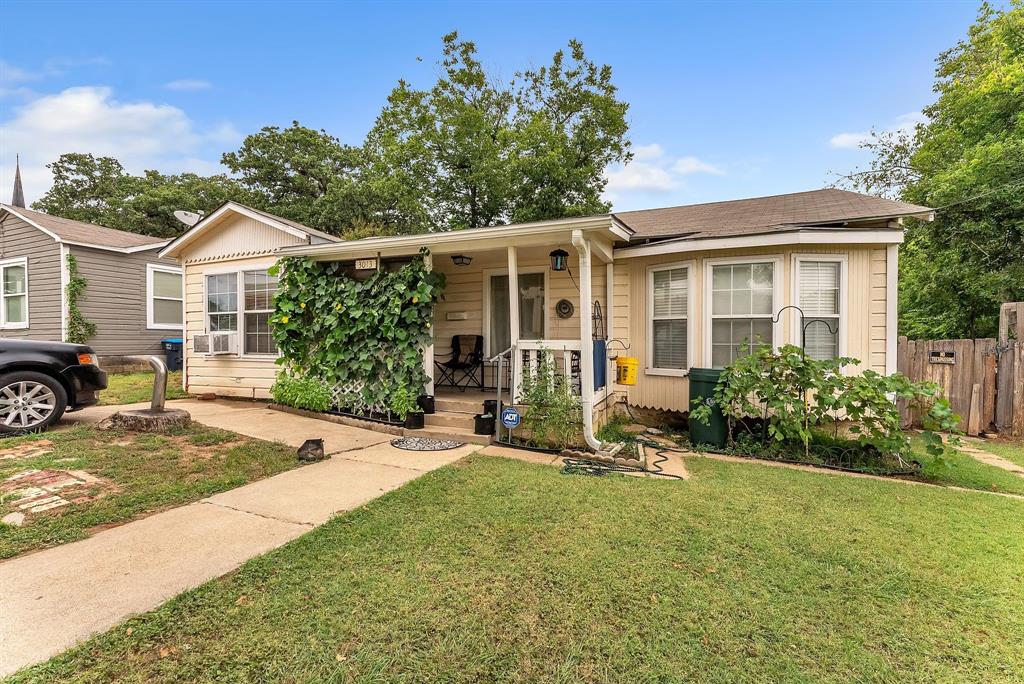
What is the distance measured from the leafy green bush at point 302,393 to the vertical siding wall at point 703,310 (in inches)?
169

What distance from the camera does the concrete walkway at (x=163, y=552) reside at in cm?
188

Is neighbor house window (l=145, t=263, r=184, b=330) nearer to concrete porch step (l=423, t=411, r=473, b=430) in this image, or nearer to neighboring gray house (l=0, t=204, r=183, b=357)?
neighboring gray house (l=0, t=204, r=183, b=357)

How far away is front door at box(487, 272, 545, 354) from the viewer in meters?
7.05

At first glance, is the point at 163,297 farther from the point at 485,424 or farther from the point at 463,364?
the point at 485,424

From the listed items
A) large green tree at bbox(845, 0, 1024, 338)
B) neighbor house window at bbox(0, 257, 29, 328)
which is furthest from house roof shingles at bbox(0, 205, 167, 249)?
large green tree at bbox(845, 0, 1024, 338)

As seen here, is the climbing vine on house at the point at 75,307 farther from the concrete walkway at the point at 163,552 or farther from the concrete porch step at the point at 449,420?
the concrete walkway at the point at 163,552

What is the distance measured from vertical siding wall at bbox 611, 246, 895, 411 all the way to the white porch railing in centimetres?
161

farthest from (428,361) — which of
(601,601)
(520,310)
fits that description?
(601,601)

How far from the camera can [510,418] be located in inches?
198

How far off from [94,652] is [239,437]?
3752mm

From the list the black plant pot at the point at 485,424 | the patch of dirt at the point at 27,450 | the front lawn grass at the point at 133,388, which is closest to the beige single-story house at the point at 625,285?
the black plant pot at the point at 485,424

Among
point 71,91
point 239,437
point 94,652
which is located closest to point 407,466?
point 239,437

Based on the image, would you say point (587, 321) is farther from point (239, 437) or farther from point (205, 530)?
point (239, 437)

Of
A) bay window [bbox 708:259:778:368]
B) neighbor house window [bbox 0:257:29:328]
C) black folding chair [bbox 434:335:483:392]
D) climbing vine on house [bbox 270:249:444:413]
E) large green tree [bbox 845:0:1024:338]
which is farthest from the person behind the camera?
neighbor house window [bbox 0:257:29:328]
